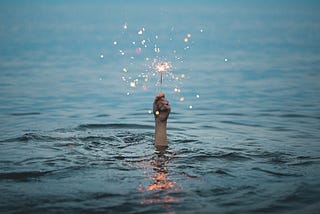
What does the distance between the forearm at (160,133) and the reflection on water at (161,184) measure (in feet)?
1.86

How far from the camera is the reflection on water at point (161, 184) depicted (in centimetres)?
1284

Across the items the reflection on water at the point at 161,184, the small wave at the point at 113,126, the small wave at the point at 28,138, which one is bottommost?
the reflection on water at the point at 161,184

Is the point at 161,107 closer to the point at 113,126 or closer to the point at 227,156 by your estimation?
the point at 227,156

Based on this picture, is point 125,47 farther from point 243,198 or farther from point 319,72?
point 243,198

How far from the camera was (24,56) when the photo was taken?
52.1 m

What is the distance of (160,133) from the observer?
1662 centimetres

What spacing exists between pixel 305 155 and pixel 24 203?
25.5 feet

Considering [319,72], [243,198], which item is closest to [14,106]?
[243,198]

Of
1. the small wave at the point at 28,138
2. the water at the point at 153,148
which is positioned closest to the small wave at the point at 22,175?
the water at the point at 153,148

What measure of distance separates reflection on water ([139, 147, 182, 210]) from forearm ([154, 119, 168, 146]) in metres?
0.57

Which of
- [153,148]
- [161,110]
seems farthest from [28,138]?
[161,110]

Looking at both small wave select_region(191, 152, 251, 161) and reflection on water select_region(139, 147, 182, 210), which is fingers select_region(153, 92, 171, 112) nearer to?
reflection on water select_region(139, 147, 182, 210)

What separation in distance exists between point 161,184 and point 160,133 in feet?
9.82

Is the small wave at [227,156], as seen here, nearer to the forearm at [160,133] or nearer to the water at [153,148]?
the water at [153,148]
